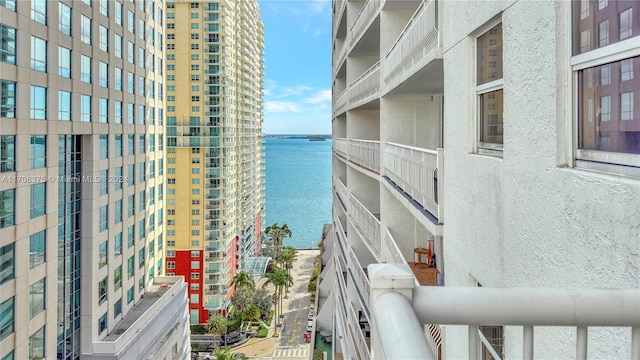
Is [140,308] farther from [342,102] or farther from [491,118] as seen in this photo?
[491,118]

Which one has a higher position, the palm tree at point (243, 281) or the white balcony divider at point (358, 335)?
the white balcony divider at point (358, 335)

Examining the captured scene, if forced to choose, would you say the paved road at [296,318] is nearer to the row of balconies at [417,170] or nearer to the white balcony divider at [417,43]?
the row of balconies at [417,170]

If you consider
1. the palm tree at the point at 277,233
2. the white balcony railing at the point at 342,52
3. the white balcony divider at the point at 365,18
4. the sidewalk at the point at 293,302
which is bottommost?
the sidewalk at the point at 293,302

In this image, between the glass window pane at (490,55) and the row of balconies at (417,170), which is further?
the row of balconies at (417,170)

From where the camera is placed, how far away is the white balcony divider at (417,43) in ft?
20.1

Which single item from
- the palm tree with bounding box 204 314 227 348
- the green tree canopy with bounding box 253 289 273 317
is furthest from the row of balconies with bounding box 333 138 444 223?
the green tree canopy with bounding box 253 289 273 317

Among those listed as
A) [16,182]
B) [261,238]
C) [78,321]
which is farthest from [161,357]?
[261,238]

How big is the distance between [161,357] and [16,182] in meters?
15.3

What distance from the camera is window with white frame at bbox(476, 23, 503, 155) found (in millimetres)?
4035

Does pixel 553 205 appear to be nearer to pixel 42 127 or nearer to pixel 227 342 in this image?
pixel 42 127

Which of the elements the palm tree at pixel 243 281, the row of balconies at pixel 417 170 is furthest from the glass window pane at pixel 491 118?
the palm tree at pixel 243 281

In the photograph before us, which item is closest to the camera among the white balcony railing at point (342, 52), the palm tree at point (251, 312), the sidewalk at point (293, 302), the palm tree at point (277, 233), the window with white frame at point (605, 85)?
the window with white frame at point (605, 85)

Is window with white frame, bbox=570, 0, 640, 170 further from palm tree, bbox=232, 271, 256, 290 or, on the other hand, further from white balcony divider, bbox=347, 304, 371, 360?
palm tree, bbox=232, 271, 256, 290

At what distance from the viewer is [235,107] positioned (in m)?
→ 64.3
